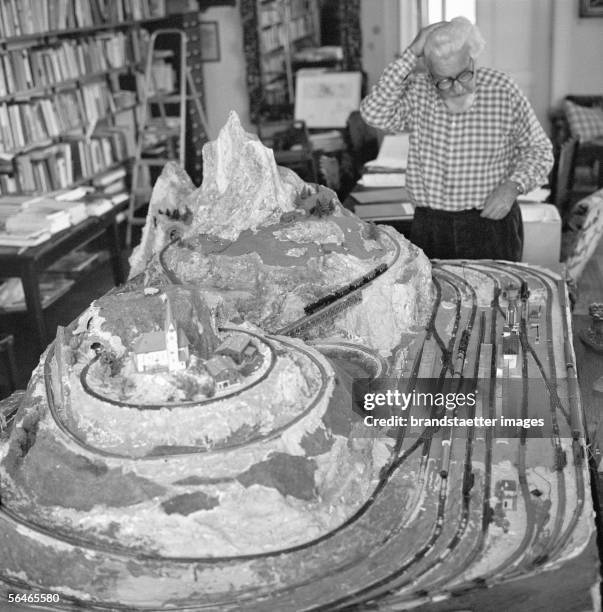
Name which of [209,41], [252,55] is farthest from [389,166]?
[209,41]

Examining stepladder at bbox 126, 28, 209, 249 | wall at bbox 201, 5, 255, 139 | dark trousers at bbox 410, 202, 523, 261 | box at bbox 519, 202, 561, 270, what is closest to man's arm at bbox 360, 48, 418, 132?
dark trousers at bbox 410, 202, 523, 261

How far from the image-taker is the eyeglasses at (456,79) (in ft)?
14.8

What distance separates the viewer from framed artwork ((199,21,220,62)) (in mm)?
9828

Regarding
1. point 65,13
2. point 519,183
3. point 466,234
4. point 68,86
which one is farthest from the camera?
point 68,86

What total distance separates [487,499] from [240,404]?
2.98ft

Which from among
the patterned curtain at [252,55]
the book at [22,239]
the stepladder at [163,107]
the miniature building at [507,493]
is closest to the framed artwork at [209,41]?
the patterned curtain at [252,55]

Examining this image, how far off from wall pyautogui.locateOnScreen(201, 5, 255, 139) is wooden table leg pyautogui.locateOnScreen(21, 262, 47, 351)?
4784 millimetres

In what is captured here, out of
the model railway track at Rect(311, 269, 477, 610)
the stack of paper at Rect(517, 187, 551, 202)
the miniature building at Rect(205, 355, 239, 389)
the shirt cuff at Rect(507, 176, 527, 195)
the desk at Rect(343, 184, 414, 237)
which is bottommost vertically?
the model railway track at Rect(311, 269, 477, 610)

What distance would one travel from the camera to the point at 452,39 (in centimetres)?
441

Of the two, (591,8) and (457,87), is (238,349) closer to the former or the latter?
(457,87)

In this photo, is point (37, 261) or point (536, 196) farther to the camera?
point (536, 196)

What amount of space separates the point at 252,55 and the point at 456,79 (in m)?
5.67

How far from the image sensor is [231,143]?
4551 millimetres

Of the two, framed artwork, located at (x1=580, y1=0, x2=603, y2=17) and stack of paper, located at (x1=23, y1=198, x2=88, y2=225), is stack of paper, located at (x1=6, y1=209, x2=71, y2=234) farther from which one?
framed artwork, located at (x1=580, y1=0, x2=603, y2=17)
